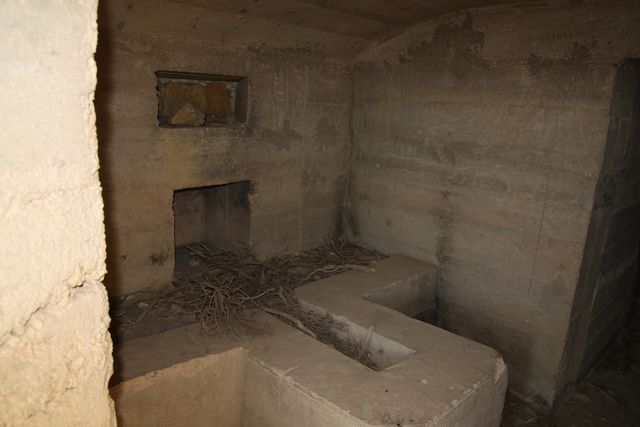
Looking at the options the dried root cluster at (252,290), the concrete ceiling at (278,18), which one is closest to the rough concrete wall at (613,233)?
the concrete ceiling at (278,18)

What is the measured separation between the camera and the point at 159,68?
3.96m

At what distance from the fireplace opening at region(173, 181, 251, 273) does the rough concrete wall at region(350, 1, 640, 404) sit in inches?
71.2

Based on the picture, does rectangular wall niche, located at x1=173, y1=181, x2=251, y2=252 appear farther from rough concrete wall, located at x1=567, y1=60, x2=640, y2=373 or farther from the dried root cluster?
rough concrete wall, located at x1=567, y1=60, x2=640, y2=373

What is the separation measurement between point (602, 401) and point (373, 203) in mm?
3402

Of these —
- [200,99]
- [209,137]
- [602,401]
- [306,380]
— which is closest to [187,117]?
[209,137]

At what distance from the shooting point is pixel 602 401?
191 inches

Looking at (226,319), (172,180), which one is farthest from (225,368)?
(172,180)

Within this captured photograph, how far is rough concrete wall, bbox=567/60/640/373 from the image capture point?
13.5ft

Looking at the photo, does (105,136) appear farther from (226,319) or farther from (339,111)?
(339,111)

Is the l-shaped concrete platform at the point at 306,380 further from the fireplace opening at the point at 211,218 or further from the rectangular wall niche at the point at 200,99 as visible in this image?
the rectangular wall niche at the point at 200,99

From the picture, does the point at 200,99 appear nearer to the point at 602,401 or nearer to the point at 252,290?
the point at 252,290

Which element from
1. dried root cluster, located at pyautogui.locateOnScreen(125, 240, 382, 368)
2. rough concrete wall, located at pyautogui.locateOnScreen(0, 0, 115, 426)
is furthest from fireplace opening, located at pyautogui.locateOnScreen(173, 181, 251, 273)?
rough concrete wall, located at pyautogui.locateOnScreen(0, 0, 115, 426)

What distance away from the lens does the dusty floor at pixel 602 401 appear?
14.6 ft

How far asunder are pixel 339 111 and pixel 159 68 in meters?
2.42
